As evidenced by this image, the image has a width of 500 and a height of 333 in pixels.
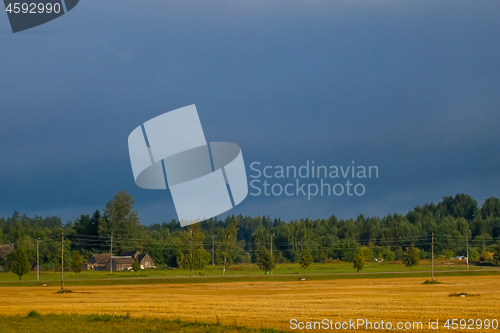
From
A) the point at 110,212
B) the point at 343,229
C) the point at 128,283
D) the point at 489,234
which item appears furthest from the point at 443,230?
the point at 128,283

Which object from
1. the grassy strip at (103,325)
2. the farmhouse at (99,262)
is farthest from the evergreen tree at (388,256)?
the grassy strip at (103,325)

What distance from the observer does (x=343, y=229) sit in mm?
186500

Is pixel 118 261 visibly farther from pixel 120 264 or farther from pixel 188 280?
pixel 188 280

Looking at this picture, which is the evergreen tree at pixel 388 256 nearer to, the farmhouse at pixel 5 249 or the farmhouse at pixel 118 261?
the farmhouse at pixel 118 261

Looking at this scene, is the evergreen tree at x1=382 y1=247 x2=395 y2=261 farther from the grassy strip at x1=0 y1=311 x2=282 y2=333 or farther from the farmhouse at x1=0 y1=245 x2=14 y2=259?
the grassy strip at x1=0 y1=311 x2=282 y2=333

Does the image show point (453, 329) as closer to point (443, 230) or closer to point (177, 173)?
point (177, 173)

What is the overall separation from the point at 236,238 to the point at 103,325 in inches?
4359

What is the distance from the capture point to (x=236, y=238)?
133000 mm

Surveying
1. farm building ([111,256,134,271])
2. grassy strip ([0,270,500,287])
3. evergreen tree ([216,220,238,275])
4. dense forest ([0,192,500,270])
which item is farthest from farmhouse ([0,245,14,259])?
evergreen tree ([216,220,238,275])

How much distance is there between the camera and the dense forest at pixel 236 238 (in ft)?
376

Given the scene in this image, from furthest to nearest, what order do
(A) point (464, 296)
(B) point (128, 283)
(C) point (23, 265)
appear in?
(C) point (23, 265) < (B) point (128, 283) < (A) point (464, 296)

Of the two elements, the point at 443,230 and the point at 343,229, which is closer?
the point at 443,230

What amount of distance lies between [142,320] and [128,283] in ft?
154

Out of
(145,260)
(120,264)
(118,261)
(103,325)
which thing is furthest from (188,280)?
(145,260)
